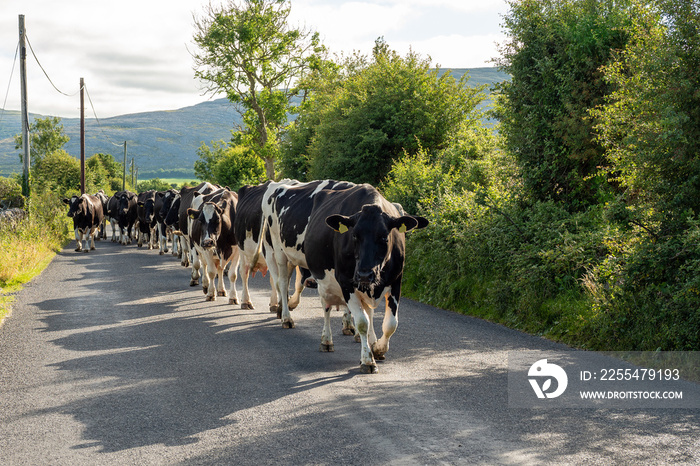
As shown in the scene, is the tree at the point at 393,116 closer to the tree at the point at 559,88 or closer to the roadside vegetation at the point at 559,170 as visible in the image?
the roadside vegetation at the point at 559,170

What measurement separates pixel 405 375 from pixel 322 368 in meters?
1.02

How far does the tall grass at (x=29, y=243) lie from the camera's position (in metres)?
16.2

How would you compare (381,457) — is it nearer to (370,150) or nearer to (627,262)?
(627,262)

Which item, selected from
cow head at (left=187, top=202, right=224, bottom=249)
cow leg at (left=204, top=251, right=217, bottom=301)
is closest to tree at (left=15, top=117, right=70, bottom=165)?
cow leg at (left=204, top=251, right=217, bottom=301)

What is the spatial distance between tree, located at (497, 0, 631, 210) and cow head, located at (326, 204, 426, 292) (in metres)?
7.53

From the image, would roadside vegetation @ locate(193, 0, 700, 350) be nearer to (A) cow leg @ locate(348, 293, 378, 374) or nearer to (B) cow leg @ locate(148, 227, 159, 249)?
(A) cow leg @ locate(348, 293, 378, 374)

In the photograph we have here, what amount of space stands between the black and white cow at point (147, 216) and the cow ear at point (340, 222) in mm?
21443

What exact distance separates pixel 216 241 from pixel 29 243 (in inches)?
416

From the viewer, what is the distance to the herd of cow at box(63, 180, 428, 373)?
7.81 metres

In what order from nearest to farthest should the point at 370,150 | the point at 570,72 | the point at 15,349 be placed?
1. the point at 15,349
2. the point at 570,72
3. the point at 370,150

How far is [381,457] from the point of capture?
507 cm

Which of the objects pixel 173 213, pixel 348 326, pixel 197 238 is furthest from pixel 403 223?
pixel 173 213

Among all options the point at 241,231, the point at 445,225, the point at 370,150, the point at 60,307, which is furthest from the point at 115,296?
the point at 370,150

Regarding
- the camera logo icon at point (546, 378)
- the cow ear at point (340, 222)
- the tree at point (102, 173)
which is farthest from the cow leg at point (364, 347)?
the tree at point (102, 173)
